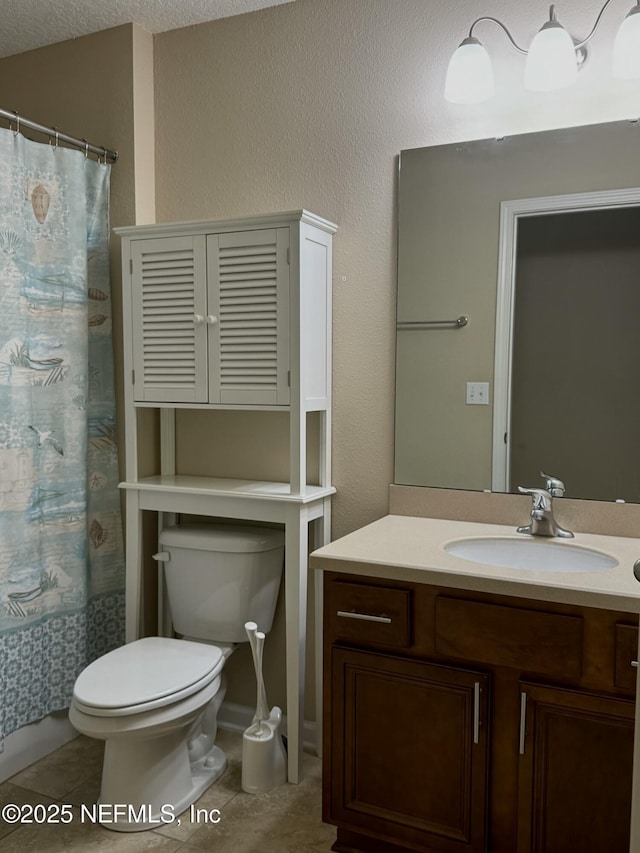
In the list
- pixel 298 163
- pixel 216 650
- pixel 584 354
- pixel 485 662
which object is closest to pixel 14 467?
pixel 216 650

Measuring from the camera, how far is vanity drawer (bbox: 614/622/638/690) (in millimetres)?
1506

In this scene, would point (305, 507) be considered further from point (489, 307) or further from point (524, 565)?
point (489, 307)

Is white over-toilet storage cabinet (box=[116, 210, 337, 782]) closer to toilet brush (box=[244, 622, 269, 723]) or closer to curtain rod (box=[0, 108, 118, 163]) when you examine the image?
toilet brush (box=[244, 622, 269, 723])

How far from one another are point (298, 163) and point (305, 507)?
114cm

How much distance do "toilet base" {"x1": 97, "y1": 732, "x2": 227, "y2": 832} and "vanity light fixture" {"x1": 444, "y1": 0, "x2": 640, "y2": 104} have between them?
6.57ft

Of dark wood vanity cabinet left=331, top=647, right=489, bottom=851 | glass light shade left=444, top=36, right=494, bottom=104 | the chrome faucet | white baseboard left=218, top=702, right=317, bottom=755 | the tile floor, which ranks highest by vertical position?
glass light shade left=444, top=36, right=494, bottom=104

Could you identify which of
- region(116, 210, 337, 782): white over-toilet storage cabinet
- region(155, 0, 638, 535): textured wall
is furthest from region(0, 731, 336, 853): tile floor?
region(155, 0, 638, 535): textured wall

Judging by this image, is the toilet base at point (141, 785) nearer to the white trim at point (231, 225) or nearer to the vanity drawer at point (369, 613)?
the vanity drawer at point (369, 613)

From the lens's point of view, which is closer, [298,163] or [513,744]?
[513,744]

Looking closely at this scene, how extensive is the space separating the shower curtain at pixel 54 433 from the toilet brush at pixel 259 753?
26.3 inches

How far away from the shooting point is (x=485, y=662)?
167 centimetres

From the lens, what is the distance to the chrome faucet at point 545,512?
1985 millimetres

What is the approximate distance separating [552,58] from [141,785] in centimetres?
230

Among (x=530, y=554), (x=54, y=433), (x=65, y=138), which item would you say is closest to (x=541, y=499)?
(x=530, y=554)
